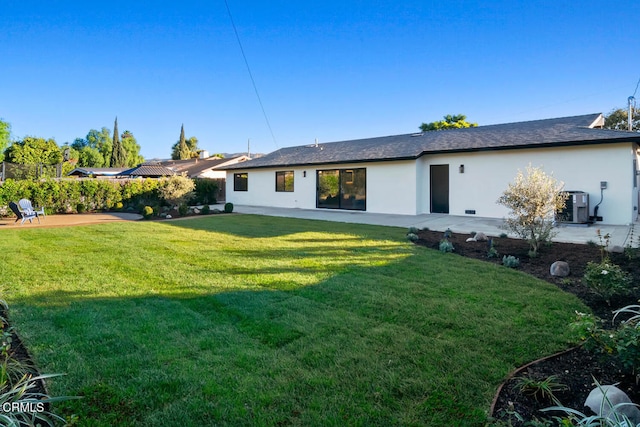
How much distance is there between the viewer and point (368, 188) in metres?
16.4

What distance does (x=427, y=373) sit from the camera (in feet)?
8.80

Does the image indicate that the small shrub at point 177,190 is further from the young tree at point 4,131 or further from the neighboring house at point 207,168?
the young tree at point 4,131

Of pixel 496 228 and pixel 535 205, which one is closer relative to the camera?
pixel 535 205

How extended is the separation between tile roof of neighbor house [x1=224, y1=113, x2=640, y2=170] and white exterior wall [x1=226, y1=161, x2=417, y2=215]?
49 centimetres

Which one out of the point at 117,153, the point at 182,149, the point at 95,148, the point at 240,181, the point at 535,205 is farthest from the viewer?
the point at 95,148

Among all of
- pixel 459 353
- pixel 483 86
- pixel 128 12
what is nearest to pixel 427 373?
pixel 459 353

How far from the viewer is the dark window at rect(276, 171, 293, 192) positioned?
19.6m

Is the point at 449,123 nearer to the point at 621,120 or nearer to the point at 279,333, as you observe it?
the point at 621,120

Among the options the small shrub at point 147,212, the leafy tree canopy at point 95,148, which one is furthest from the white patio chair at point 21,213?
the leafy tree canopy at point 95,148

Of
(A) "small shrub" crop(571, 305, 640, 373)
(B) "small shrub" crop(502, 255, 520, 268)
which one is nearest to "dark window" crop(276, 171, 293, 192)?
(B) "small shrub" crop(502, 255, 520, 268)

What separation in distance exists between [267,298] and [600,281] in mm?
4039

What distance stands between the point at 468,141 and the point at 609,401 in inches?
546

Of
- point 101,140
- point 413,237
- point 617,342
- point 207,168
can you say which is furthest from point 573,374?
point 101,140

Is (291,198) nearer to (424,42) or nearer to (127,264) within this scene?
(424,42)
